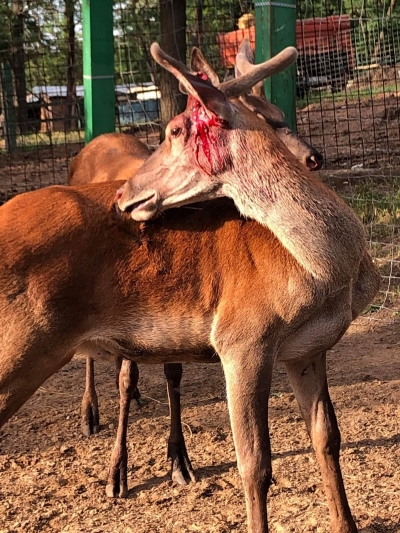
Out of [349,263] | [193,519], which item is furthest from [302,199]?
[193,519]

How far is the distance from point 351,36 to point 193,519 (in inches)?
285

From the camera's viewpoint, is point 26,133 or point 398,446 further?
point 26,133

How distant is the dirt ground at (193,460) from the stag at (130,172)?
100 mm

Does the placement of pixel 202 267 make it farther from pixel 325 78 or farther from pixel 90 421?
pixel 325 78

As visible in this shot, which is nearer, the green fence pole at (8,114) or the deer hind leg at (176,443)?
the deer hind leg at (176,443)

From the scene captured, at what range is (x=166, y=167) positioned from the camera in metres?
3.37

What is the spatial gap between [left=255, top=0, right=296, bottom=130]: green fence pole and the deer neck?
131 inches

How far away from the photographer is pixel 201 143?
3.26 metres

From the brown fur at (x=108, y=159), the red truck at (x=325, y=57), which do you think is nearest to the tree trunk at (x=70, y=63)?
the red truck at (x=325, y=57)

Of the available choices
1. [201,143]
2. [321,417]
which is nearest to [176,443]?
[321,417]

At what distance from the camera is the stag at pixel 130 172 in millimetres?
4398

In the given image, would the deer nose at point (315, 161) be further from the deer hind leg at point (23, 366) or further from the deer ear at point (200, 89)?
the deer hind leg at point (23, 366)

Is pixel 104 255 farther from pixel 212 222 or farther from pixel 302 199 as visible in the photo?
pixel 302 199

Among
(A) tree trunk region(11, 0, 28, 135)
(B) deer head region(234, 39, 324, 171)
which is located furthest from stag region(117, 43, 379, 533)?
(A) tree trunk region(11, 0, 28, 135)
